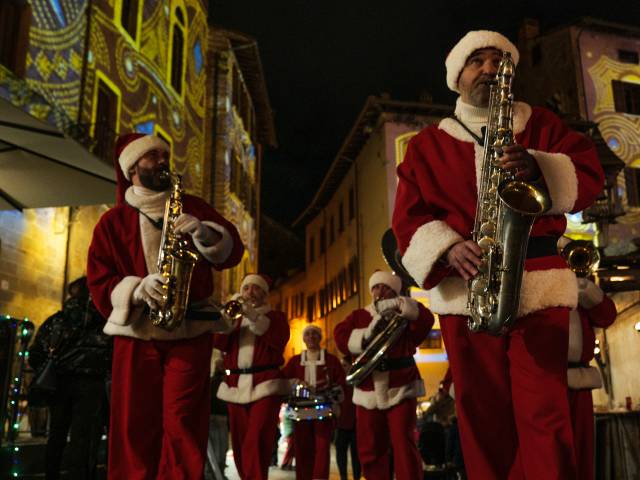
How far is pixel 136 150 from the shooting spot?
4.50 metres

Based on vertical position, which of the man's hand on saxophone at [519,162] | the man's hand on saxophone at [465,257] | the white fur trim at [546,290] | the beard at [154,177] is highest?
the beard at [154,177]

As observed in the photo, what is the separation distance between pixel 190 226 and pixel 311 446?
5.34 metres

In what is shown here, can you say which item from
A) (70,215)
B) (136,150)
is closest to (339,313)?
(70,215)

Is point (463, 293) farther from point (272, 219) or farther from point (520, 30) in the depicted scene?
point (272, 219)

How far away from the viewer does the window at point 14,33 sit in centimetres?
1176

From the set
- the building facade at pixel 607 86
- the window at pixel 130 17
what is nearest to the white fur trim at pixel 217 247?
the window at pixel 130 17

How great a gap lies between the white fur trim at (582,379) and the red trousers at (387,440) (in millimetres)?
1894

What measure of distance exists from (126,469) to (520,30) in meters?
28.4

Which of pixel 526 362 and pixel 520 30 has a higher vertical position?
pixel 520 30

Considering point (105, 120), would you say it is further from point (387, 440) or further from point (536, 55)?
point (536, 55)

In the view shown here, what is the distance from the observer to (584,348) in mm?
5379

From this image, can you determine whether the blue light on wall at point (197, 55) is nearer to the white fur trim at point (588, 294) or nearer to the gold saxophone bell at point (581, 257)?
the gold saxophone bell at point (581, 257)

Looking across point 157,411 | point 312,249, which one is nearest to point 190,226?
point 157,411

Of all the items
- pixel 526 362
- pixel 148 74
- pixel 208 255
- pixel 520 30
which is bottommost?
pixel 526 362
